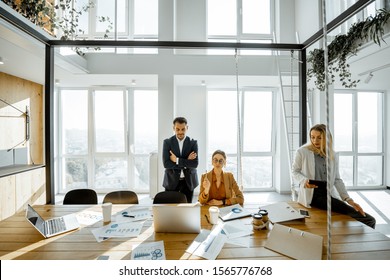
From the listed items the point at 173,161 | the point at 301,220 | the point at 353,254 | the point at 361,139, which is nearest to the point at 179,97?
the point at 173,161

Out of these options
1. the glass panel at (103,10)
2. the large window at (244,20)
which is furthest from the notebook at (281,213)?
the glass panel at (103,10)

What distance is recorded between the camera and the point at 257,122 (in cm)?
502

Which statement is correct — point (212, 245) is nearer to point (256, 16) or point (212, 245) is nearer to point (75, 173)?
point (75, 173)

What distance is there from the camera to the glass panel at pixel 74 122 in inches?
186

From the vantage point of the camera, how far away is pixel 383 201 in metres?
4.11

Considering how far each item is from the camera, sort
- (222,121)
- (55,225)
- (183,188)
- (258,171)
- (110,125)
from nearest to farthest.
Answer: (55,225) < (183,188) < (110,125) < (222,121) < (258,171)

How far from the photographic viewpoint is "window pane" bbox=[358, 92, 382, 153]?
16.6 feet

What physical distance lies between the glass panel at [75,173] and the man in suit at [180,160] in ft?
10.2

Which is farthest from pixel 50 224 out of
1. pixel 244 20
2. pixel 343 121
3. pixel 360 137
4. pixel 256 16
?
pixel 360 137

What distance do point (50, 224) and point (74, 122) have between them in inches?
154

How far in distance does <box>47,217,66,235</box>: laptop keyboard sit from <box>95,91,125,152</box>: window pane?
3369 millimetres

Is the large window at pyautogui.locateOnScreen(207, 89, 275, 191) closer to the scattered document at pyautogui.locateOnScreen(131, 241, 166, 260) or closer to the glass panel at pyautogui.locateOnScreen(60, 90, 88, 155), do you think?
the glass panel at pyautogui.locateOnScreen(60, 90, 88, 155)

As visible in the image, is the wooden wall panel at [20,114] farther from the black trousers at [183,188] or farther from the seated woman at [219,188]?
the seated woman at [219,188]

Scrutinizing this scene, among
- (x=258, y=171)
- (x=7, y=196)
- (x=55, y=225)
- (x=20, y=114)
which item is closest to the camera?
(x=55, y=225)
